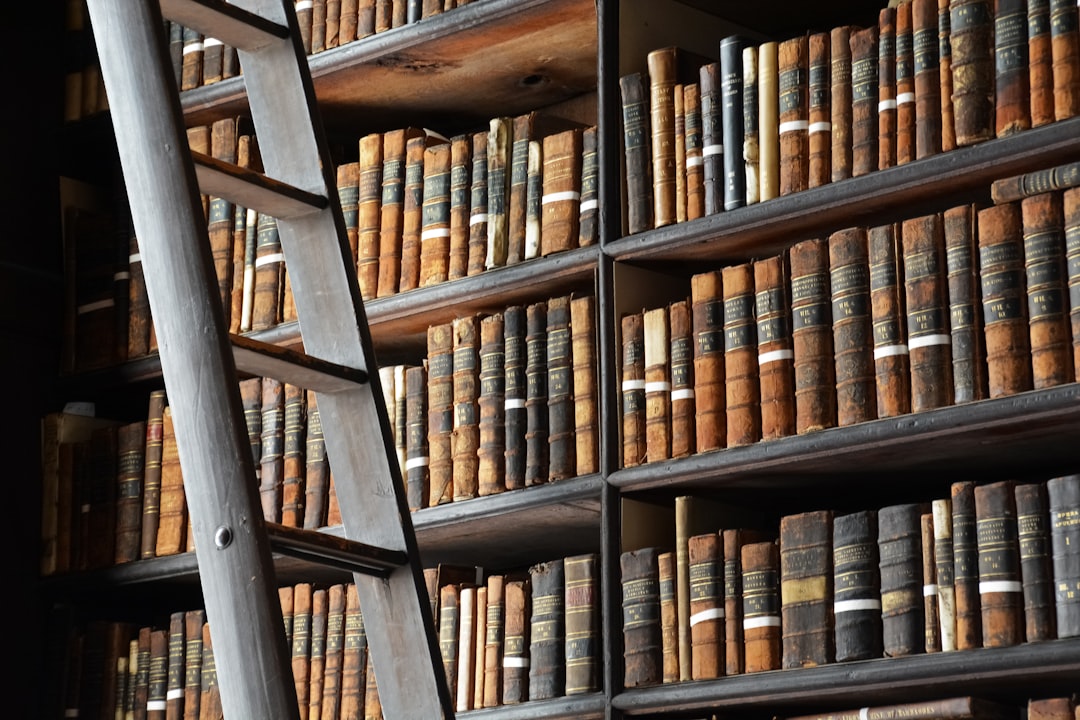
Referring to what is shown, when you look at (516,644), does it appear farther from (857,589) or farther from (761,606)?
(857,589)

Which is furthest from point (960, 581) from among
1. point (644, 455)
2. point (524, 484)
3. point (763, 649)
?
point (524, 484)

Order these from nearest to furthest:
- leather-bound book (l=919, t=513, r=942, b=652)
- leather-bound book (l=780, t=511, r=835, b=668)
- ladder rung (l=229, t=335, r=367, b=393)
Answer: ladder rung (l=229, t=335, r=367, b=393), leather-bound book (l=919, t=513, r=942, b=652), leather-bound book (l=780, t=511, r=835, b=668)

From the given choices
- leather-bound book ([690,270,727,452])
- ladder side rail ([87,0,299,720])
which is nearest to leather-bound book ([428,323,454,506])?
leather-bound book ([690,270,727,452])

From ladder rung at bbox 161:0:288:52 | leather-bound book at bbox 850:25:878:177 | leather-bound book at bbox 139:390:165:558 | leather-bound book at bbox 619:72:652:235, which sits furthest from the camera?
leather-bound book at bbox 139:390:165:558

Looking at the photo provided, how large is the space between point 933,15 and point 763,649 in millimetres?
917

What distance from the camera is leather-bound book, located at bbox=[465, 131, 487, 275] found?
8.95 feet

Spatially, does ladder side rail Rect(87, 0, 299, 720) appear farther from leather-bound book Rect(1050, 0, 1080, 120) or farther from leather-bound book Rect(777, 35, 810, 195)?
leather-bound book Rect(1050, 0, 1080, 120)

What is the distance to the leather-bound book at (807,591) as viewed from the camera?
7.29 feet

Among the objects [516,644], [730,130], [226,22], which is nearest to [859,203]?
[730,130]

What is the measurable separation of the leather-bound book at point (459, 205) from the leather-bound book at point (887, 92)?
74cm

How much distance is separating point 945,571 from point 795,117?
707 mm

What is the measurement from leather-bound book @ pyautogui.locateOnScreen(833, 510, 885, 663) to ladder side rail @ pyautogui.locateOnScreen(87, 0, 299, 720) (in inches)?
35.0

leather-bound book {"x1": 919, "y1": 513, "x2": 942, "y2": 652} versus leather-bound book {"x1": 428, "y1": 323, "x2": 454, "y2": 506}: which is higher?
leather-bound book {"x1": 428, "y1": 323, "x2": 454, "y2": 506}

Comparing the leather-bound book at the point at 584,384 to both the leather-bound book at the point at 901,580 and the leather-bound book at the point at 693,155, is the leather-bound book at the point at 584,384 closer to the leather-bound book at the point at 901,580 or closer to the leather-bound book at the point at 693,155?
the leather-bound book at the point at 693,155
